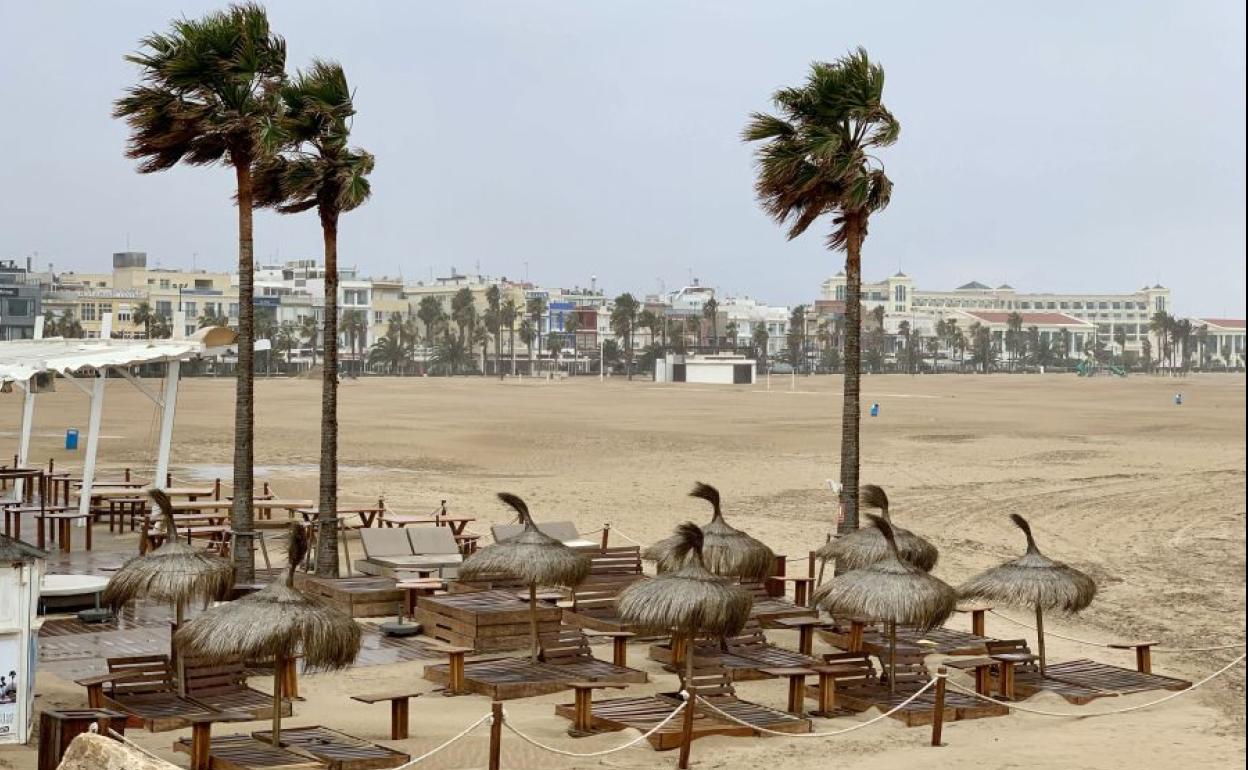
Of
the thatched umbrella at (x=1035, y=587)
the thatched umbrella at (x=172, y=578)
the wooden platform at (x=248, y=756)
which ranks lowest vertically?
the wooden platform at (x=248, y=756)

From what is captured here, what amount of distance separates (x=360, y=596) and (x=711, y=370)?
91.7 metres

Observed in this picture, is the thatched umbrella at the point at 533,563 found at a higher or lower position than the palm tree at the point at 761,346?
lower

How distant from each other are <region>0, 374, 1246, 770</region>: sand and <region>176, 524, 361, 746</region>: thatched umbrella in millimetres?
976

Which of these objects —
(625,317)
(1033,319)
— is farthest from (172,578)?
(1033,319)

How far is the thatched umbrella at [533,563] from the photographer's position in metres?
13.8

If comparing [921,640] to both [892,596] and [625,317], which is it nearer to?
[892,596]

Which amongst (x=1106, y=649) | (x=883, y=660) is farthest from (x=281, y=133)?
(x=1106, y=649)

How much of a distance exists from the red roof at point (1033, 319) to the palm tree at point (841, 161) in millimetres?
173380

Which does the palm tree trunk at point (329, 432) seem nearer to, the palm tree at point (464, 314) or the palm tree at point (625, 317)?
the palm tree at point (625, 317)

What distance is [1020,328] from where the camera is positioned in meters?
182

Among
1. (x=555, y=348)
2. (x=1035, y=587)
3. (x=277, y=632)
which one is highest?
(x=555, y=348)

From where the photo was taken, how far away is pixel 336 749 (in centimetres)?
1105

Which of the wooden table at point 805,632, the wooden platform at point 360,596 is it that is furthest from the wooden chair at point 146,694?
the wooden table at point 805,632

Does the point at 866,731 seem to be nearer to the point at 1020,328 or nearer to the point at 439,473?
the point at 439,473
